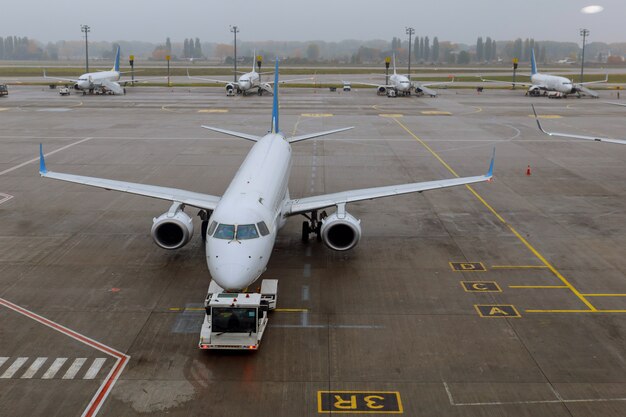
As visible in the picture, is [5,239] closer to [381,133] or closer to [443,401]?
[443,401]

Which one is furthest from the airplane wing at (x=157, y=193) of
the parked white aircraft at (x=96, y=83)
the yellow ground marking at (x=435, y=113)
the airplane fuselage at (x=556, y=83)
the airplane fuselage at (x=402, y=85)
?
the airplane fuselage at (x=556, y=83)

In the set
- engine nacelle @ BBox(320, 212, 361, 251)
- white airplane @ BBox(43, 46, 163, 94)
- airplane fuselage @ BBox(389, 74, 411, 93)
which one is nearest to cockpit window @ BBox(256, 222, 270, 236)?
engine nacelle @ BBox(320, 212, 361, 251)

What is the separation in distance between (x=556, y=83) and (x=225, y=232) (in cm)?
9528

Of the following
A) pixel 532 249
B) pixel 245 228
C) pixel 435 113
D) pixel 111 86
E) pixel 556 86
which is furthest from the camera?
pixel 111 86

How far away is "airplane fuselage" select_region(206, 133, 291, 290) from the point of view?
17.6m

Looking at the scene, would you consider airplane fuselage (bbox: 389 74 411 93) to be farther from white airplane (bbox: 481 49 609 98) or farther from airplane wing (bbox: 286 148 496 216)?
airplane wing (bbox: 286 148 496 216)

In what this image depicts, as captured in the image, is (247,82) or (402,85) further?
(402,85)

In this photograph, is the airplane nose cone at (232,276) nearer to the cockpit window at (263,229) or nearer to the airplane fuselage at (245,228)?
the airplane fuselage at (245,228)

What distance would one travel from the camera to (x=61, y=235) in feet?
88.8

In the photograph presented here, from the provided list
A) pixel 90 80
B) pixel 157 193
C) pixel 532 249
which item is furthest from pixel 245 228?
pixel 90 80

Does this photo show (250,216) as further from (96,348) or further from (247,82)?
(247,82)

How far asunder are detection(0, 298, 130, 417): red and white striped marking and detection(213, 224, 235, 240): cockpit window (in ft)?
15.1

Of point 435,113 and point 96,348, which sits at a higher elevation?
point 435,113

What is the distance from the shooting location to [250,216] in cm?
1917
